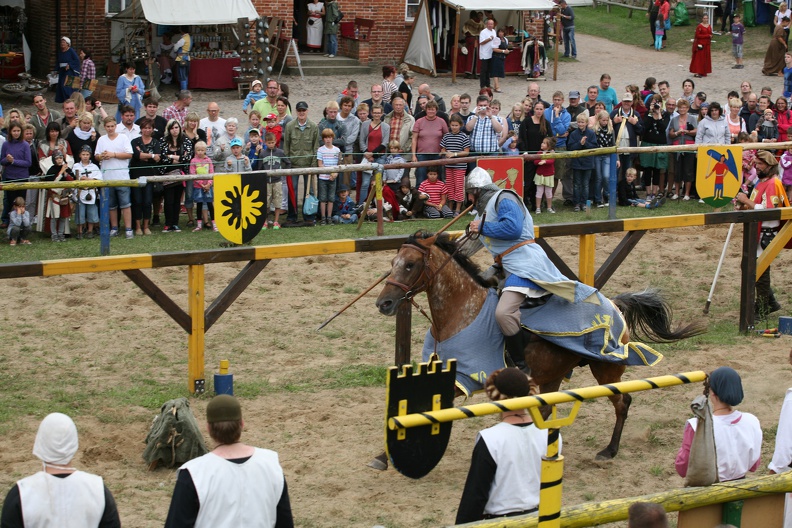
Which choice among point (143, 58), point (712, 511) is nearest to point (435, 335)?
point (712, 511)

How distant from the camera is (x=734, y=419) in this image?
6223 mm

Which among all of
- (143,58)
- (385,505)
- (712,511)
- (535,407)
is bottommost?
(385,505)

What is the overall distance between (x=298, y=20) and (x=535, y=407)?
23.4m

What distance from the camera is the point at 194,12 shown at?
22391 millimetres

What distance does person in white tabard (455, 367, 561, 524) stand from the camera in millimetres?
5406

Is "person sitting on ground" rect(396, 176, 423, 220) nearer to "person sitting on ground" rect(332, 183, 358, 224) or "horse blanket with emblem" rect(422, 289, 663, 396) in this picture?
"person sitting on ground" rect(332, 183, 358, 224)

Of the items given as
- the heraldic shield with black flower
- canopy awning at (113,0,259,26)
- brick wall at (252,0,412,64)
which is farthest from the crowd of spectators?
brick wall at (252,0,412,64)

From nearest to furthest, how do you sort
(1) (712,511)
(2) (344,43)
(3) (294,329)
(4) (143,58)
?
(1) (712,511)
(3) (294,329)
(4) (143,58)
(2) (344,43)

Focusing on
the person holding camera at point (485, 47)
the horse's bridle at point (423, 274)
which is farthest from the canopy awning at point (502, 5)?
the horse's bridle at point (423, 274)

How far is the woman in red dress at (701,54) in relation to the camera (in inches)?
1094

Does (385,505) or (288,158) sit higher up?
(288,158)

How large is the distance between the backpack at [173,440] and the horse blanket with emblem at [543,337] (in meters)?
1.86

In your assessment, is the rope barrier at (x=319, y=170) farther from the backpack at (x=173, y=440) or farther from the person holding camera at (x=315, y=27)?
the person holding camera at (x=315, y=27)

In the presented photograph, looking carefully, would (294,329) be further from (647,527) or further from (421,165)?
(647,527)
